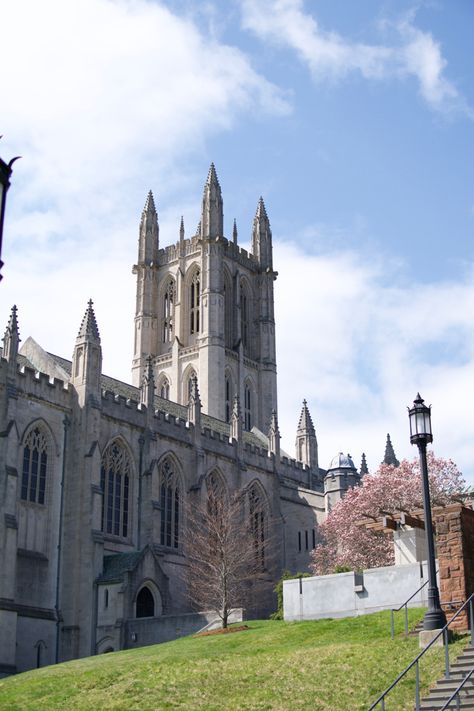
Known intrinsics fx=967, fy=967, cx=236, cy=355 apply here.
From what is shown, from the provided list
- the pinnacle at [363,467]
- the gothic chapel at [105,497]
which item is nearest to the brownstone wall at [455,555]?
the gothic chapel at [105,497]

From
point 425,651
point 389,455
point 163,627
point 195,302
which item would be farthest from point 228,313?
point 425,651

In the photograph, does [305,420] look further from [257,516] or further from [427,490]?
[427,490]

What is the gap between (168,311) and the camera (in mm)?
90438

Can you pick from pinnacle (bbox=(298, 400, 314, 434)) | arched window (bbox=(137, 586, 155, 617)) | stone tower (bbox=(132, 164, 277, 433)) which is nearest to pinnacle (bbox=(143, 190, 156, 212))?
stone tower (bbox=(132, 164, 277, 433))

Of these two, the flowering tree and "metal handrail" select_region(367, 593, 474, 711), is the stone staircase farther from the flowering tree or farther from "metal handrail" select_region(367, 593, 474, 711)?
the flowering tree

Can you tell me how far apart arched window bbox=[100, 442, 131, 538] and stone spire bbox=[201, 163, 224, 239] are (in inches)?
1588

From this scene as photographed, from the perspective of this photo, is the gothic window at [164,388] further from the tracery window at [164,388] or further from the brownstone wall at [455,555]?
the brownstone wall at [455,555]

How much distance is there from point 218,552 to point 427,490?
93.7ft

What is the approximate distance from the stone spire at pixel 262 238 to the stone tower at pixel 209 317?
7.7 inches

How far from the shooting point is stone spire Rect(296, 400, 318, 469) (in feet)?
250

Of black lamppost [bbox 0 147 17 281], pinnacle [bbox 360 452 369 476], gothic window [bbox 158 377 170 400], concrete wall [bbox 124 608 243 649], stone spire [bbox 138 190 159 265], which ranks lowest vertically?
concrete wall [bbox 124 608 243 649]

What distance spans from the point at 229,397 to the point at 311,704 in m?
65.3

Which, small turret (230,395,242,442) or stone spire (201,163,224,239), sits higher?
stone spire (201,163,224,239)

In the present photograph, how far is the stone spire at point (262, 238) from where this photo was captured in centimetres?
9506
